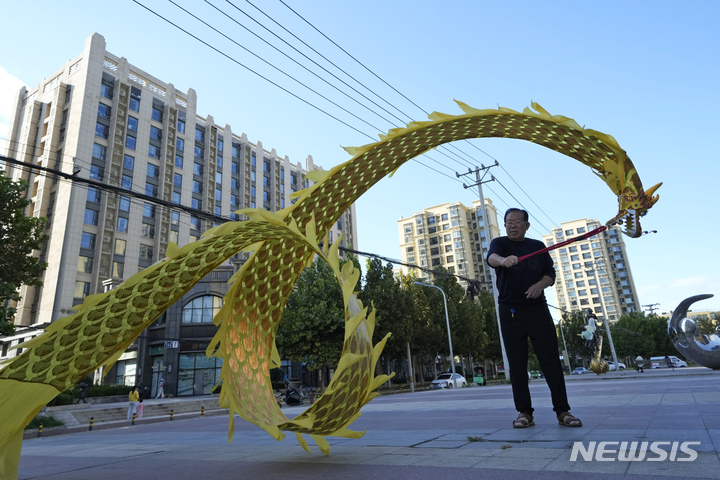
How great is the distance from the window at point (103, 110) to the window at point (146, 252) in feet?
41.9

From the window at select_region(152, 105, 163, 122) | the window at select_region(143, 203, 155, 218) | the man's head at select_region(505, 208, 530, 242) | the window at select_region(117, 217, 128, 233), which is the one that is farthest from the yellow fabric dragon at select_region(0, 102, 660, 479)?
the window at select_region(152, 105, 163, 122)

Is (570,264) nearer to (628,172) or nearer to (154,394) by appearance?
(154,394)

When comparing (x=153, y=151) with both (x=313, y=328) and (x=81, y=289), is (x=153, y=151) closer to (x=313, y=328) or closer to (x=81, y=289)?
(x=81, y=289)

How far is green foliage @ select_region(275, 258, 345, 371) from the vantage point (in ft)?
83.2

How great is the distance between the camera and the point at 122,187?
40438 millimetres

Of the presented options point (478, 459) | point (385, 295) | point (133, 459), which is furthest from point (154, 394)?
point (478, 459)

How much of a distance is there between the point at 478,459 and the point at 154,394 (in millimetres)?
38112

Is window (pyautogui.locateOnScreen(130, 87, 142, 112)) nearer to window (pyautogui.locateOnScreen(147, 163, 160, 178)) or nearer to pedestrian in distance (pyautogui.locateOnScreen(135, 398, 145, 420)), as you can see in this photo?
window (pyautogui.locateOnScreen(147, 163, 160, 178))

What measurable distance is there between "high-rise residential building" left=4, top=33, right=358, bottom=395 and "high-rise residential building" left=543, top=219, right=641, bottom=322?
92546mm

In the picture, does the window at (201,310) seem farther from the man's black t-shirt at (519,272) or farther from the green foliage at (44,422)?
the man's black t-shirt at (519,272)

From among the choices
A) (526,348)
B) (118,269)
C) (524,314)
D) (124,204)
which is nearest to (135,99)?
(124,204)

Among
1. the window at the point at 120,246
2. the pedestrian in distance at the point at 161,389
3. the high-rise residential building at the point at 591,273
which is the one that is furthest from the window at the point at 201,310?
the high-rise residential building at the point at 591,273

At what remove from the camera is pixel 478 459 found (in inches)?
121

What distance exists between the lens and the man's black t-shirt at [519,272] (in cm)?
451
